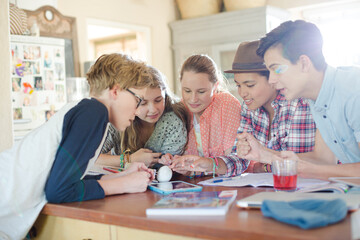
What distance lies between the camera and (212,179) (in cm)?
170

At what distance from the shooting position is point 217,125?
221cm

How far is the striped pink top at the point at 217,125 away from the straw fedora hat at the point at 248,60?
0.84 feet

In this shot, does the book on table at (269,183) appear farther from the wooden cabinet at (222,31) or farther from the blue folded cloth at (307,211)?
the wooden cabinet at (222,31)

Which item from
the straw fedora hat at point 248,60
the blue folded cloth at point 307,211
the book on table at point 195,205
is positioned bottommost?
the book on table at point 195,205

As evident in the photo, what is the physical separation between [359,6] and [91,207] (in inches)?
167

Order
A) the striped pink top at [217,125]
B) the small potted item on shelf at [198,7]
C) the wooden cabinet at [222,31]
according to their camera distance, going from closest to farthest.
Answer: the striped pink top at [217,125] < the wooden cabinet at [222,31] < the small potted item on shelf at [198,7]

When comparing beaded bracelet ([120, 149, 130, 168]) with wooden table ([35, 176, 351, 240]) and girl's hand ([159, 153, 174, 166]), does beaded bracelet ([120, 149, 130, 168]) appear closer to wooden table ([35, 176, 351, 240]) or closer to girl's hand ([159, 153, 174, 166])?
girl's hand ([159, 153, 174, 166])

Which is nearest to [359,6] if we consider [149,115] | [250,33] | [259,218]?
[250,33]

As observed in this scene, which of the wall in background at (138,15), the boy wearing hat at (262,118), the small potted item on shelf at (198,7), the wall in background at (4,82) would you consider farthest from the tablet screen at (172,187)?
the small potted item on shelf at (198,7)

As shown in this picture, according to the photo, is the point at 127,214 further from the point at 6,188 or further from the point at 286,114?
the point at 286,114

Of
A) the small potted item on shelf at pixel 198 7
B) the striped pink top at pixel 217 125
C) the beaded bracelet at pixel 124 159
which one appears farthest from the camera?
the small potted item on shelf at pixel 198 7

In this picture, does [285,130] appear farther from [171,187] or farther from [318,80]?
[171,187]

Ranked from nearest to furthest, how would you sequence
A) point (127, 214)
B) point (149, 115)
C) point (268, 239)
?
point (268, 239), point (127, 214), point (149, 115)

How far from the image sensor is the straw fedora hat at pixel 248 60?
1978 millimetres
